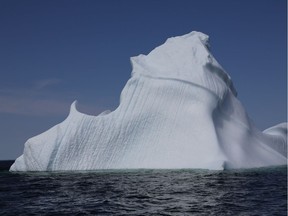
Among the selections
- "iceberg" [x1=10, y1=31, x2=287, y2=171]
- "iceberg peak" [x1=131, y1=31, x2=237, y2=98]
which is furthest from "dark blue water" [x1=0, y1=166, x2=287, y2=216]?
"iceberg peak" [x1=131, y1=31, x2=237, y2=98]

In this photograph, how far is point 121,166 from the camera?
95.7 feet

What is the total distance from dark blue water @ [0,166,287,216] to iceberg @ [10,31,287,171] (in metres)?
7.80

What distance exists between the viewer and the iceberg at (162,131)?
28.3 metres

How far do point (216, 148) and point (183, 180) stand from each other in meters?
7.11

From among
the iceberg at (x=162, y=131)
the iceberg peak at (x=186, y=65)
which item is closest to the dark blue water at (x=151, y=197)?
the iceberg at (x=162, y=131)

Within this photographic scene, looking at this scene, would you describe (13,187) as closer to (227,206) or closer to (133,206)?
(133,206)

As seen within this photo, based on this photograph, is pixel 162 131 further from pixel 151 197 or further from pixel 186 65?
pixel 151 197

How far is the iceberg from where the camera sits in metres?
28.3

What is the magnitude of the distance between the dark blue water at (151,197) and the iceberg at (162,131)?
7800 millimetres

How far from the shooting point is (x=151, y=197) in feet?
49.8

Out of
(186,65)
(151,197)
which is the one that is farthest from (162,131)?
(151,197)

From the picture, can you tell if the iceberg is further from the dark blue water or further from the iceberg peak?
the dark blue water

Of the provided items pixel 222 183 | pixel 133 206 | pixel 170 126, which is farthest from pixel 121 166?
pixel 133 206

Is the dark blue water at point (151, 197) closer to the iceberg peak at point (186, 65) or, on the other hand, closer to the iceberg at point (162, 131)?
the iceberg at point (162, 131)
